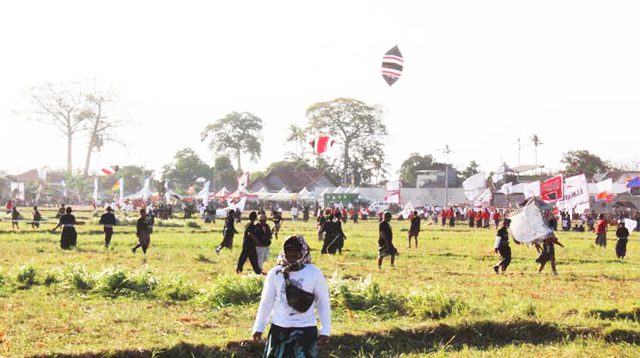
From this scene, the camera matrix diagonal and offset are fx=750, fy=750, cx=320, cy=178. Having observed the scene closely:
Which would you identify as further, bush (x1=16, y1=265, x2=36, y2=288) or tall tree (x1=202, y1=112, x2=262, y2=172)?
tall tree (x1=202, y1=112, x2=262, y2=172)

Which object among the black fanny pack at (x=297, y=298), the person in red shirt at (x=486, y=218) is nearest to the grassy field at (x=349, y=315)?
the black fanny pack at (x=297, y=298)

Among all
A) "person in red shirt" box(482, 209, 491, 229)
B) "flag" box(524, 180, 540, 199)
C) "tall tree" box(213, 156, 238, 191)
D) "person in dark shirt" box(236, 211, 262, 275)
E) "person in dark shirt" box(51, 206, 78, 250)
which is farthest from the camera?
"tall tree" box(213, 156, 238, 191)

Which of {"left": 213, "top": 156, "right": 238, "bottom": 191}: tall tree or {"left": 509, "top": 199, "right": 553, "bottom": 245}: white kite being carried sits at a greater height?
{"left": 213, "top": 156, "right": 238, "bottom": 191}: tall tree

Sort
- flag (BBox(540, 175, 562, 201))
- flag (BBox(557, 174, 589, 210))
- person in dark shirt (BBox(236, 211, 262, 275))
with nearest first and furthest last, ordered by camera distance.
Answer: person in dark shirt (BBox(236, 211, 262, 275)), flag (BBox(557, 174, 589, 210)), flag (BBox(540, 175, 562, 201))

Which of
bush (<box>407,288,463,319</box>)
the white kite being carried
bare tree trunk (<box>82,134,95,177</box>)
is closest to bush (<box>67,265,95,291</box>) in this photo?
bush (<box>407,288,463,319</box>)

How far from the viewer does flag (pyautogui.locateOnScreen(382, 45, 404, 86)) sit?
24.1 metres

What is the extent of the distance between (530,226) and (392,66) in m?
7.03

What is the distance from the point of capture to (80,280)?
46.3 feet

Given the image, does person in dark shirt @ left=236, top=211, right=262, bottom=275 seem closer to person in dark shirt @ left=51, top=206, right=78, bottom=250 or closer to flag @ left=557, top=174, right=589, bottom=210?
person in dark shirt @ left=51, top=206, right=78, bottom=250

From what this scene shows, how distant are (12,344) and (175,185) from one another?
102 m

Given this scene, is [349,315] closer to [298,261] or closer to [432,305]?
[432,305]

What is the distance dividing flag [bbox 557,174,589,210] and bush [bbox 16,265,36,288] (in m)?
35.5

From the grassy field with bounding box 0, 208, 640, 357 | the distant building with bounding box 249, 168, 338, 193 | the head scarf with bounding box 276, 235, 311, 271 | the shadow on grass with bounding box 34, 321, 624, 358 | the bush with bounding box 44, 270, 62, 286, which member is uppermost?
the distant building with bounding box 249, 168, 338, 193

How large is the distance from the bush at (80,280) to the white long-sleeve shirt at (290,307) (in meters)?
8.20
